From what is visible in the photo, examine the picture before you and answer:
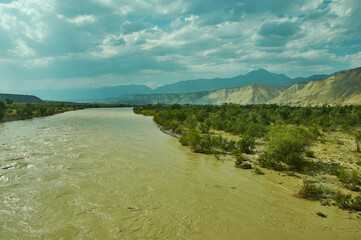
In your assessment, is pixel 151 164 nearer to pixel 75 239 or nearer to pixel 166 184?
pixel 166 184

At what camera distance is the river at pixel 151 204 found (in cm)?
806

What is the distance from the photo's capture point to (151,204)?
33.2 feet

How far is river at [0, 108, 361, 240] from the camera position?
26.5ft

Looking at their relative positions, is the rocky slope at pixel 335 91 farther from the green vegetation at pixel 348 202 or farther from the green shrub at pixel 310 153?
the green vegetation at pixel 348 202

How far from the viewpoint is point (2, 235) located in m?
7.69

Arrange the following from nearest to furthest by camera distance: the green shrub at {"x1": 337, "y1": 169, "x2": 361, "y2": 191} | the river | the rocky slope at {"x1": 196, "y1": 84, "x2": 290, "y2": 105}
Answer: the river → the green shrub at {"x1": 337, "y1": 169, "x2": 361, "y2": 191} → the rocky slope at {"x1": 196, "y1": 84, "x2": 290, "y2": 105}

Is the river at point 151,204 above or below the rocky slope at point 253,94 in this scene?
below

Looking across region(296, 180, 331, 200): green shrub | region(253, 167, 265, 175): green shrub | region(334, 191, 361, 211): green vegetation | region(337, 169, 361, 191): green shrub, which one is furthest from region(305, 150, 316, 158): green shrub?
region(334, 191, 361, 211): green vegetation

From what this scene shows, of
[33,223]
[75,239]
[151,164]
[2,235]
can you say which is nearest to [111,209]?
[75,239]

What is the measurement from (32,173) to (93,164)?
3.87m

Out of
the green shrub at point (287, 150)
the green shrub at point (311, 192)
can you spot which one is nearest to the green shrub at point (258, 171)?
the green shrub at point (287, 150)

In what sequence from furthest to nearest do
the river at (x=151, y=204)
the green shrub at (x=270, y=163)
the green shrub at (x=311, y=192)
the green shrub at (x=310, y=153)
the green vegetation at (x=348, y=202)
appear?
the green shrub at (x=310, y=153) < the green shrub at (x=270, y=163) < the green shrub at (x=311, y=192) < the green vegetation at (x=348, y=202) < the river at (x=151, y=204)

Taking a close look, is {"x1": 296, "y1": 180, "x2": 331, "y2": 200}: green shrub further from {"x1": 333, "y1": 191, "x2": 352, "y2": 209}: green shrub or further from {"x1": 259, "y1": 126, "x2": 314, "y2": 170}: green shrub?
{"x1": 259, "y1": 126, "x2": 314, "y2": 170}: green shrub

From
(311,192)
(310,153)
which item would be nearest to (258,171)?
(311,192)
